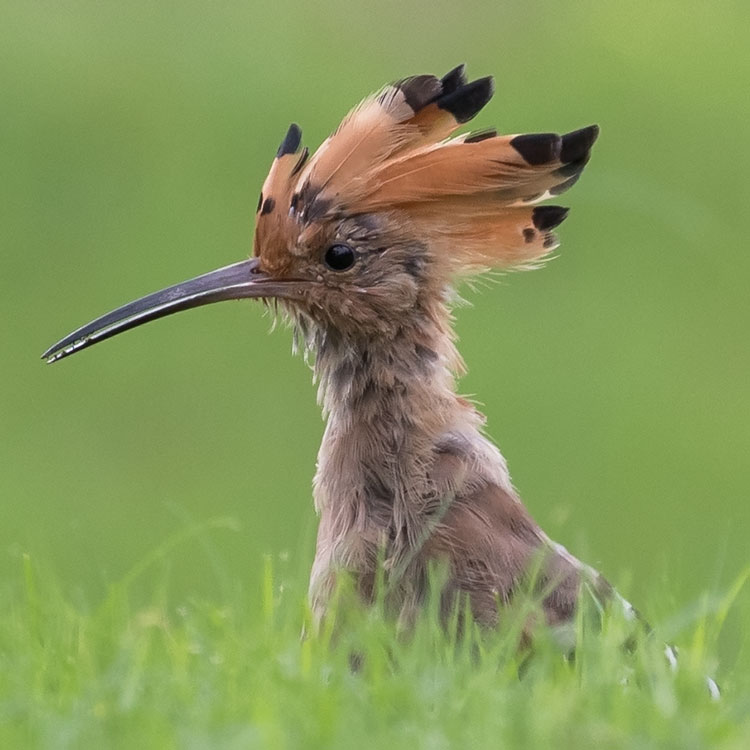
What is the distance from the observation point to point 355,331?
3.32 meters

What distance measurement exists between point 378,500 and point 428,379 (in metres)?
0.24

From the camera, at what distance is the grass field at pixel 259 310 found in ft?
24.8

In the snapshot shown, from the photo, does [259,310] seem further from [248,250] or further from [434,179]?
[248,250]

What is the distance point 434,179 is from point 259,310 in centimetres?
120

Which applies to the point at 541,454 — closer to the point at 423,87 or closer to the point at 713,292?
the point at 713,292

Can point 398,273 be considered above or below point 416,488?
above

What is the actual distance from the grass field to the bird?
15 centimetres

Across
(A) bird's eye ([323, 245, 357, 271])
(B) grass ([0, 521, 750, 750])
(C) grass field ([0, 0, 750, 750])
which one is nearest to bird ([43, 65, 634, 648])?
(A) bird's eye ([323, 245, 357, 271])

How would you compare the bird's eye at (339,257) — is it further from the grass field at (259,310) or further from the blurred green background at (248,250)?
the blurred green background at (248,250)

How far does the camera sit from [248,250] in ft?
28.9

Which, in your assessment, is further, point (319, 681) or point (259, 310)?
point (259, 310)

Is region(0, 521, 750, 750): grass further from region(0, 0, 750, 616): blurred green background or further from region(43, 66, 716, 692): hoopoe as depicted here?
region(0, 0, 750, 616): blurred green background

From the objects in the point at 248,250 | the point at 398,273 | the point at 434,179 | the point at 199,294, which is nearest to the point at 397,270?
the point at 398,273

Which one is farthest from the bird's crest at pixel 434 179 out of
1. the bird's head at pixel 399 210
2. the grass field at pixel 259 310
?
the grass field at pixel 259 310
